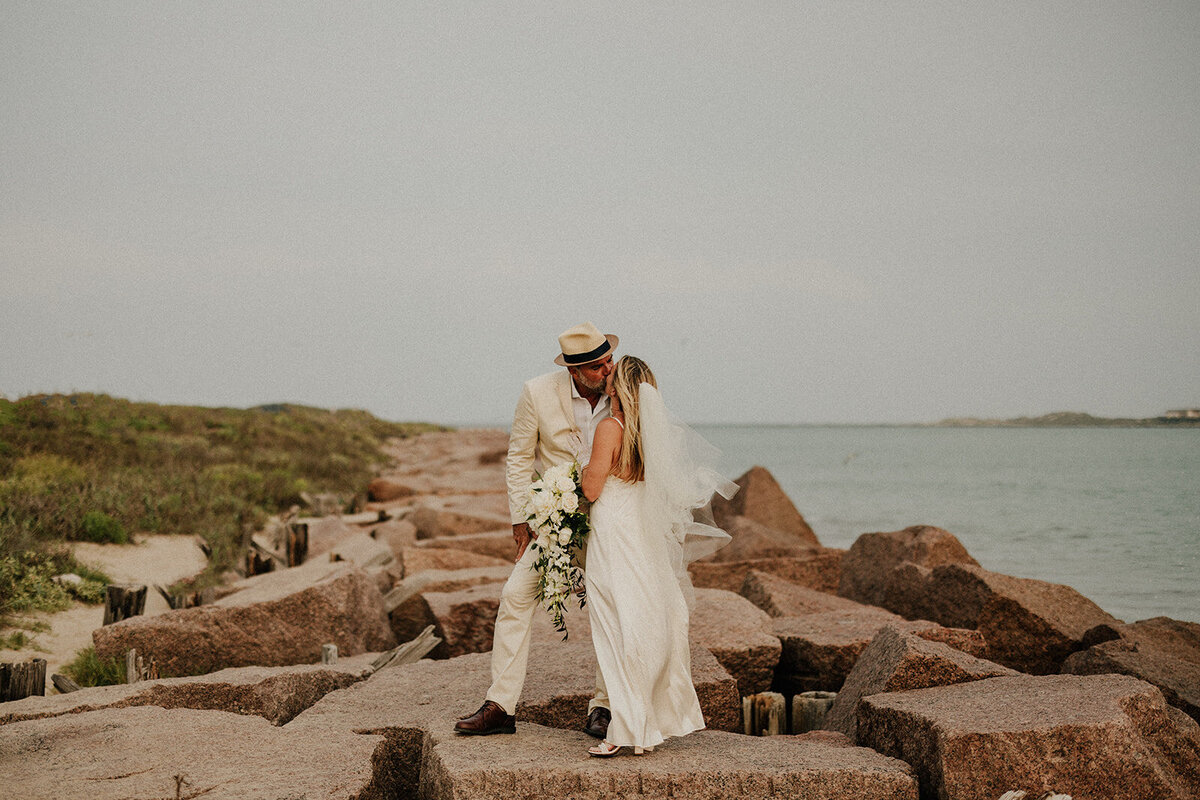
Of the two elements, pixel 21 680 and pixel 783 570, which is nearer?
pixel 21 680

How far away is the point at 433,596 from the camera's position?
8289 millimetres

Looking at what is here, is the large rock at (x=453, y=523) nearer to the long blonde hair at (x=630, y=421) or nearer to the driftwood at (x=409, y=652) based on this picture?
the driftwood at (x=409, y=652)

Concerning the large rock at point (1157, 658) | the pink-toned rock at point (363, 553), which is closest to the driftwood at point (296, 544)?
the pink-toned rock at point (363, 553)

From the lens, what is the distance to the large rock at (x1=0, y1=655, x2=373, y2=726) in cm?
526

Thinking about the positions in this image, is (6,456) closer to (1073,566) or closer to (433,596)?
(433,596)

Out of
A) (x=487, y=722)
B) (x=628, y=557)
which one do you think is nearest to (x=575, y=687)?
(x=487, y=722)

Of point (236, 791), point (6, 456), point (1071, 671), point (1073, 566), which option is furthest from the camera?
point (1073, 566)

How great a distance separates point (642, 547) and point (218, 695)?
3.13 meters

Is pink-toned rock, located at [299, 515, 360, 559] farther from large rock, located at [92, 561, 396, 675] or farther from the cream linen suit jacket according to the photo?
the cream linen suit jacket

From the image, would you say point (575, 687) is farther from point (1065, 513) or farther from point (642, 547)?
Answer: point (1065, 513)

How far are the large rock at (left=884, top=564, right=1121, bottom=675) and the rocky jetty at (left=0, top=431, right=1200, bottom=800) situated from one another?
0.02m

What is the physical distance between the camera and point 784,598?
852cm

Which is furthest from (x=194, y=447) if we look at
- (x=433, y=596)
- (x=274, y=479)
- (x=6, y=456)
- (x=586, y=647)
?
(x=586, y=647)

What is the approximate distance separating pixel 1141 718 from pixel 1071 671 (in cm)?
220
